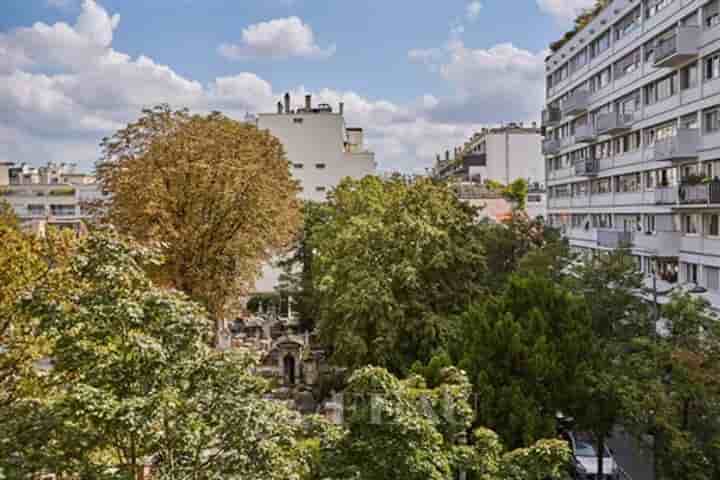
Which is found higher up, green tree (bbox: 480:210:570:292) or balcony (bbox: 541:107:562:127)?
balcony (bbox: 541:107:562:127)

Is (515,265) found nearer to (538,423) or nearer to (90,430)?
(538,423)

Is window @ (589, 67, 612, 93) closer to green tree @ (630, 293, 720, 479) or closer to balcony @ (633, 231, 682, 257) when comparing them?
balcony @ (633, 231, 682, 257)

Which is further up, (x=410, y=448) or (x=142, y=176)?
(x=142, y=176)

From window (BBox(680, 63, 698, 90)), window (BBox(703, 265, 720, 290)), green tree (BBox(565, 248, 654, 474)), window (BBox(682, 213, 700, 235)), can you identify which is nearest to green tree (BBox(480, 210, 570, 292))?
window (BBox(682, 213, 700, 235))

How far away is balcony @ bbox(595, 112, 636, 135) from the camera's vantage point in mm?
34406

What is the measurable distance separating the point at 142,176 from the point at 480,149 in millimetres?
71723

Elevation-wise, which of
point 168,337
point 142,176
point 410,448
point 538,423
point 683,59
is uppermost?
point 683,59

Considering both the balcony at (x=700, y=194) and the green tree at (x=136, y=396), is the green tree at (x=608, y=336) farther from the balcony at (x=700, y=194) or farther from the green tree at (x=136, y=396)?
the green tree at (x=136, y=396)

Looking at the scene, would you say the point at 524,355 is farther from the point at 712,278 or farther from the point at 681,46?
the point at 681,46

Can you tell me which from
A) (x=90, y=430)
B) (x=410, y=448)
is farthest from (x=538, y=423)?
(x=90, y=430)

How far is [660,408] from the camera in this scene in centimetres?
1582

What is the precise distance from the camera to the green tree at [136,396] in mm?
8695

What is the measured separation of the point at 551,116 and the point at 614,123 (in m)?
11.7

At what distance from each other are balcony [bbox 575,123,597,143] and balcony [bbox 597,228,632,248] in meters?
6.00
